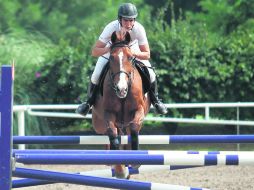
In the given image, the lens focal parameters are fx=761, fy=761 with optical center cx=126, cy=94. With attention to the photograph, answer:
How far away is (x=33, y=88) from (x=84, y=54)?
3.54 feet

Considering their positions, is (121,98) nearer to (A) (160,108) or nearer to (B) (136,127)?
(B) (136,127)

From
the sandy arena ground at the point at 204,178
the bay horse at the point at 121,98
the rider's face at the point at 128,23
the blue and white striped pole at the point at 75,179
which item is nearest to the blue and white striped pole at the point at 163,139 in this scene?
the bay horse at the point at 121,98

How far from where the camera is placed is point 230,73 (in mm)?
13742

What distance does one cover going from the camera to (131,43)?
7.24 m

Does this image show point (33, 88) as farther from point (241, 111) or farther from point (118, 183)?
point (118, 183)

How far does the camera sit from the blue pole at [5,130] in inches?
181

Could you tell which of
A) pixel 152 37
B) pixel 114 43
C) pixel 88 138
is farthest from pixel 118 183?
pixel 152 37

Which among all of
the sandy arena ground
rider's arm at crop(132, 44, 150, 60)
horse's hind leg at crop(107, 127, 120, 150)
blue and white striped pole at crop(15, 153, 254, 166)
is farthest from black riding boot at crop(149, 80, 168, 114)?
blue and white striped pole at crop(15, 153, 254, 166)

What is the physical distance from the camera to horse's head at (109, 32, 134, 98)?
6789 millimetres

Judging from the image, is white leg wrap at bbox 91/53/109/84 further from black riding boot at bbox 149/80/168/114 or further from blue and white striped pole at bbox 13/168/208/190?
blue and white striped pole at bbox 13/168/208/190

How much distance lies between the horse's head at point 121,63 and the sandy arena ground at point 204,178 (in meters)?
2.53

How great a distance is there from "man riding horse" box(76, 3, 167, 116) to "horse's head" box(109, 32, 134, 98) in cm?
13

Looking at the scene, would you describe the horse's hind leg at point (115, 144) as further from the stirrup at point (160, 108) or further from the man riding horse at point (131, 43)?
the stirrup at point (160, 108)

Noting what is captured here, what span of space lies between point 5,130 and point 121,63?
7.99 feet
